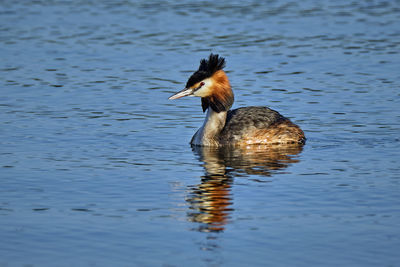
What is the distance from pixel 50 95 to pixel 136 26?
10.1m

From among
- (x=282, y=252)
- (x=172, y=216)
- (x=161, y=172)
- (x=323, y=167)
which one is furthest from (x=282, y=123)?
(x=282, y=252)

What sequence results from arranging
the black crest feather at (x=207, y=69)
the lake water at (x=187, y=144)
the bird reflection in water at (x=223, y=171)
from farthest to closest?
1. the black crest feather at (x=207, y=69)
2. the bird reflection in water at (x=223, y=171)
3. the lake water at (x=187, y=144)

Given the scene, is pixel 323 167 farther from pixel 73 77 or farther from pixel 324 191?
→ pixel 73 77

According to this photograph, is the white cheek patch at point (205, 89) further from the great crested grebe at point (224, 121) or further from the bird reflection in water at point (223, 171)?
the bird reflection in water at point (223, 171)

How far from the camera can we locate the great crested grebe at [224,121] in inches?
702

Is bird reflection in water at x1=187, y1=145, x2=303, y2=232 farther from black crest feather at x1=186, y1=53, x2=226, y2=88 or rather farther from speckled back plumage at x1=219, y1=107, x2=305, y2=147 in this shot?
black crest feather at x1=186, y1=53, x2=226, y2=88

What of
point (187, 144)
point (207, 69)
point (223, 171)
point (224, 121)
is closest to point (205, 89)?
point (207, 69)

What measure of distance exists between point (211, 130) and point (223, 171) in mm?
2649

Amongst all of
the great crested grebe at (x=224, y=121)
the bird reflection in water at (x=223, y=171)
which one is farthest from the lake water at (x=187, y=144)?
the great crested grebe at (x=224, y=121)

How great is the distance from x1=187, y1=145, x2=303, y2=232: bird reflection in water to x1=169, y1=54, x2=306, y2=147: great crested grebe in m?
0.23

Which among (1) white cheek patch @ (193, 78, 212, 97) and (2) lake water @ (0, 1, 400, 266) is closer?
(2) lake water @ (0, 1, 400, 266)

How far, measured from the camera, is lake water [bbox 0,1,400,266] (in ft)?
36.6

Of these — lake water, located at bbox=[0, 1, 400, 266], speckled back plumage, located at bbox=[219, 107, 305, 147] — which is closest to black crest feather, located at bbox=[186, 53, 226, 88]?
speckled back plumage, located at bbox=[219, 107, 305, 147]

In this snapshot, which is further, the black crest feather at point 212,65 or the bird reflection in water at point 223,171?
the black crest feather at point 212,65
